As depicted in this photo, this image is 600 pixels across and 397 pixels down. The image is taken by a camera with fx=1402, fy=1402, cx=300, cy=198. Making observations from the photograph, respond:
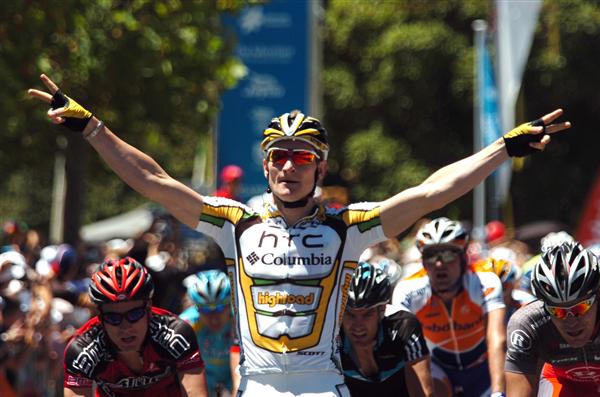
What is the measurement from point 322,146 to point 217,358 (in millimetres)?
4204

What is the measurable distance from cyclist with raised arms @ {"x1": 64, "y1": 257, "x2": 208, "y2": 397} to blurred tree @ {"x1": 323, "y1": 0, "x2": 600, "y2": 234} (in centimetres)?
2565

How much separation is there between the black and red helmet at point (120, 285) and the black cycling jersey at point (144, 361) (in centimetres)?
18

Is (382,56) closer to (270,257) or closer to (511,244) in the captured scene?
(511,244)

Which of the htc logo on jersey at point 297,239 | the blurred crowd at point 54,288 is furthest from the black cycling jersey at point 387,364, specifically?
the blurred crowd at point 54,288

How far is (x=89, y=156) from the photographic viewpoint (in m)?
21.7

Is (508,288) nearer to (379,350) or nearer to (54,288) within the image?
(379,350)

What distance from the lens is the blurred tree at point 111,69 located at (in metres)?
16.6

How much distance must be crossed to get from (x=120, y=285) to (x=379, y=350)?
1.74m

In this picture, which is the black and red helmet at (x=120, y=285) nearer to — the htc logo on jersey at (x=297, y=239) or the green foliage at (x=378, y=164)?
the htc logo on jersey at (x=297, y=239)

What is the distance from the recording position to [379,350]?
844cm

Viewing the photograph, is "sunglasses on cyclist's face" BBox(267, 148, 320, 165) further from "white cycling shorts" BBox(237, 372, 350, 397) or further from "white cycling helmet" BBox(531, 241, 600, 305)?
"white cycling helmet" BBox(531, 241, 600, 305)

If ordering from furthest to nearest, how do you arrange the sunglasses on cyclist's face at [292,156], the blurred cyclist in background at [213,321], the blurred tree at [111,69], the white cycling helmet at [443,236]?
the blurred tree at [111,69] → the blurred cyclist in background at [213,321] → the white cycling helmet at [443,236] → the sunglasses on cyclist's face at [292,156]

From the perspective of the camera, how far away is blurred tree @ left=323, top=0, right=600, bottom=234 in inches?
1315

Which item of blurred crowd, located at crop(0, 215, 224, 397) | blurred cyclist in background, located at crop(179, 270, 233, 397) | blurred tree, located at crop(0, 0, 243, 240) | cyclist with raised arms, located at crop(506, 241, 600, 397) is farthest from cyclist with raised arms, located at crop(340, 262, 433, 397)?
blurred tree, located at crop(0, 0, 243, 240)
